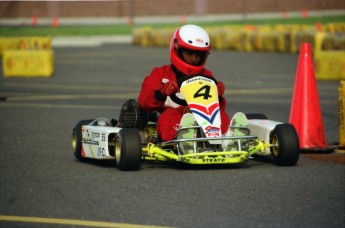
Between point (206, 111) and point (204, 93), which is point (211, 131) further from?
point (204, 93)

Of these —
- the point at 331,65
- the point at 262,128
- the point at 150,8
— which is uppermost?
the point at 150,8

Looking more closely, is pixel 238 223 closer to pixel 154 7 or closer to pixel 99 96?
pixel 99 96

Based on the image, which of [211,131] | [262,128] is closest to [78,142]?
[211,131]

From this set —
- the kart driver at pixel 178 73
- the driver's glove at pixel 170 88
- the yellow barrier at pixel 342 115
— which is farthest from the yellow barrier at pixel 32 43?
the driver's glove at pixel 170 88

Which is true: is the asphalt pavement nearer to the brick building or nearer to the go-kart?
the go-kart

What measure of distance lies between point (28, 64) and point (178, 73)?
13.8 meters

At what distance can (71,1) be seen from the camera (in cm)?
5369

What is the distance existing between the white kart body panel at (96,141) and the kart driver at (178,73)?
1.31ft

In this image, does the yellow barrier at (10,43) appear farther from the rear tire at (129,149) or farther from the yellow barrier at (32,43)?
the rear tire at (129,149)

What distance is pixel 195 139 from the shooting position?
8422mm

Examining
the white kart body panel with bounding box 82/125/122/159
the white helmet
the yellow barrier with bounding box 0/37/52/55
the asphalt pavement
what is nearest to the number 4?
the white helmet

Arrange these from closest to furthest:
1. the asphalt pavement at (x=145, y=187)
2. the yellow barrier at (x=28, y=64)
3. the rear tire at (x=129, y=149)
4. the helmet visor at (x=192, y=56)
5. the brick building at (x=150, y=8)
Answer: the asphalt pavement at (x=145, y=187) → the rear tire at (x=129, y=149) → the helmet visor at (x=192, y=56) → the yellow barrier at (x=28, y=64) → the brick building at (x=150, y=8)

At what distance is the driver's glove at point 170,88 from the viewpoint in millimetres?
8859

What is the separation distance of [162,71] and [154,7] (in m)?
45.3
